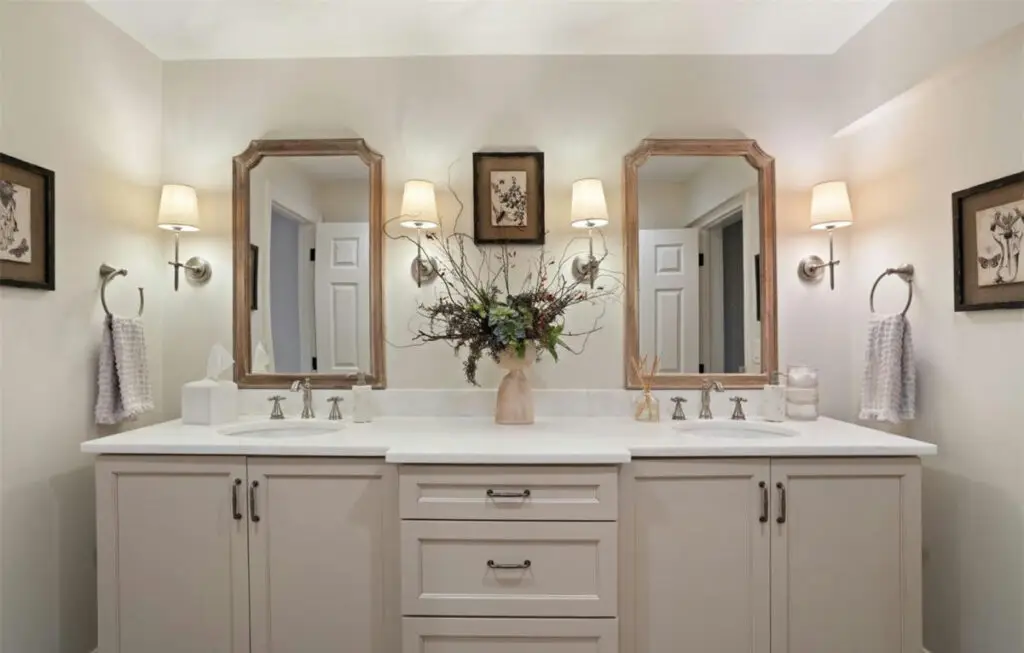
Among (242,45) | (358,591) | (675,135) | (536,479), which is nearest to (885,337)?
(675,135)

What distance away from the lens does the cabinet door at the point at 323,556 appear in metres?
1.42

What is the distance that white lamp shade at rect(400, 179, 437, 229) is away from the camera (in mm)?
1916

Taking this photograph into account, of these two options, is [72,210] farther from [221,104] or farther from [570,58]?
[570,58]

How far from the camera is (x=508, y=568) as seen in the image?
1356 mm

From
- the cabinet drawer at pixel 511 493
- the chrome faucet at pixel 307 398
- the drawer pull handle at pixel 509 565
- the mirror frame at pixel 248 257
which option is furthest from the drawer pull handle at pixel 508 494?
the chrome faucet at pixel 307 398

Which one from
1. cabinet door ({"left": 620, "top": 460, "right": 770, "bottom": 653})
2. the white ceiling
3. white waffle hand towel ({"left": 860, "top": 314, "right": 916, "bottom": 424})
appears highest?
the white ceiling

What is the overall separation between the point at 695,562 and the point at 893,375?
94 centimetres

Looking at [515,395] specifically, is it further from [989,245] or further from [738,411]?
[989,245]

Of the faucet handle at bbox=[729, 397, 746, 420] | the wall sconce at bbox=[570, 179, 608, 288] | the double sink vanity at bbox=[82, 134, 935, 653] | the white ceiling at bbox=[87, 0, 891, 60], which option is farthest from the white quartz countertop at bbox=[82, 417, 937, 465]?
the white ceiling at bbox=[87, 0, 891, 60]

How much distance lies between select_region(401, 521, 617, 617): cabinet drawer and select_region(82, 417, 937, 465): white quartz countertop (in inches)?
7.6

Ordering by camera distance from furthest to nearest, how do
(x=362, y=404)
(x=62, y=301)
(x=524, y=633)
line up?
(x=362, y=404) < (x=62, y=301) < (x=524, y=633)

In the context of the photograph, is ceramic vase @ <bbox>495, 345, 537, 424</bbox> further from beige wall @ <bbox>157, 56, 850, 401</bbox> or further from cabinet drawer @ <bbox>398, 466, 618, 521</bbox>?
cabinet drawer @ <bbox>398, 466, 618, 521</bbox>

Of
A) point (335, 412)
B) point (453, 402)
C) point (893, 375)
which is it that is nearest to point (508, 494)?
point (453, 402)

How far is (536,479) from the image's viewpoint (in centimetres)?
137
